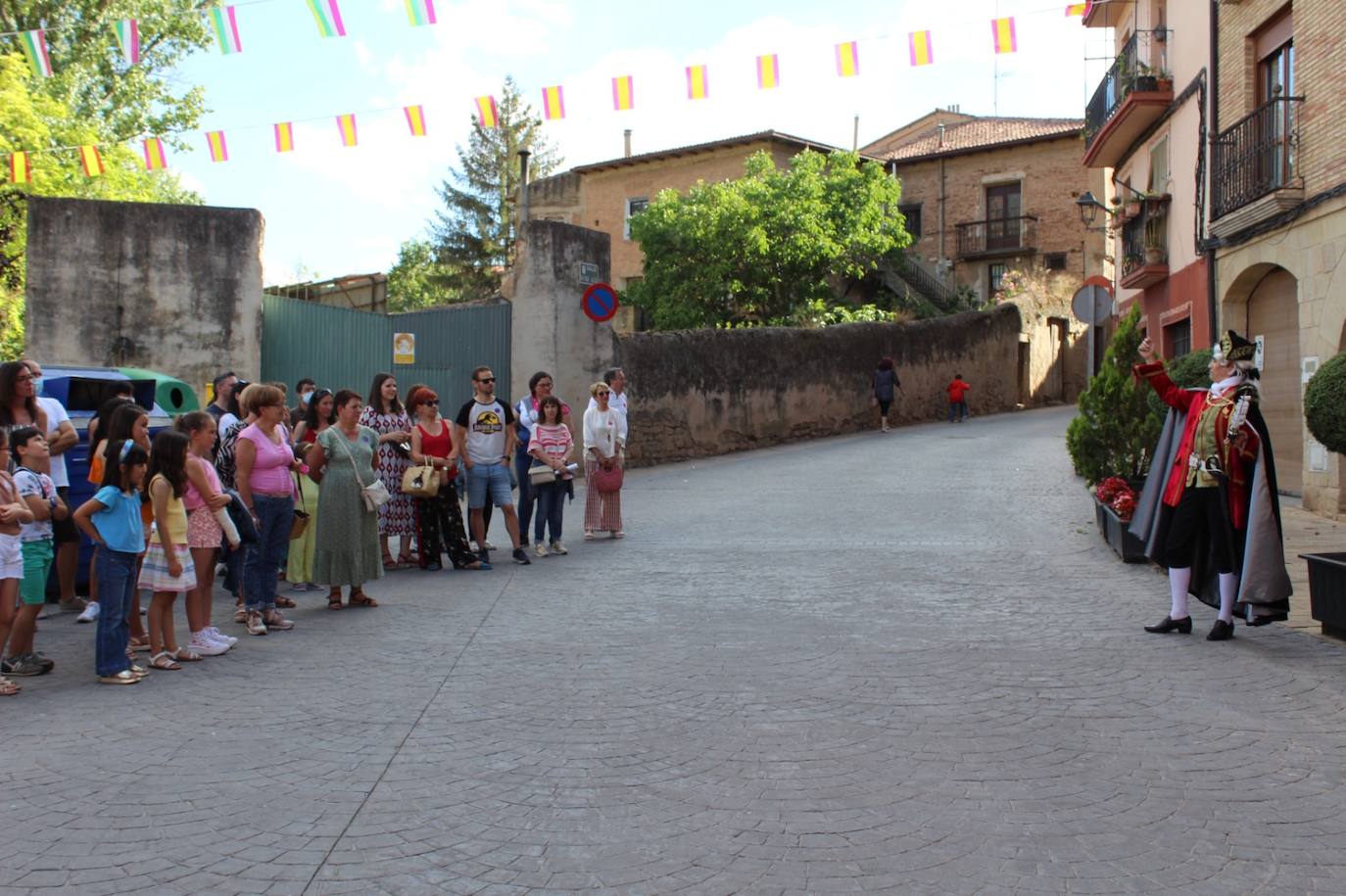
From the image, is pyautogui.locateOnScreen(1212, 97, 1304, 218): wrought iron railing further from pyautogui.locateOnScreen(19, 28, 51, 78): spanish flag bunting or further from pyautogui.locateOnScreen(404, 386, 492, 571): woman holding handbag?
pyautogui.locateOnScreen(19, 28, 51, 78): spanish flag bunting

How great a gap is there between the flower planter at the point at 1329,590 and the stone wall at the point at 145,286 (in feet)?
44.4

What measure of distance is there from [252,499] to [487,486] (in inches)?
119

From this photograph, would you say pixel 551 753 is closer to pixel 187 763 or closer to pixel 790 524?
pixel 187 763

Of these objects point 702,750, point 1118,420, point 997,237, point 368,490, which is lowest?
point 702,750

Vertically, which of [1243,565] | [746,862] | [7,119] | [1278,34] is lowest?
[746,862]

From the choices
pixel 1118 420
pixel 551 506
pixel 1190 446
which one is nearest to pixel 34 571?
pixel 551 506

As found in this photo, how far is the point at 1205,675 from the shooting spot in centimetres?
598

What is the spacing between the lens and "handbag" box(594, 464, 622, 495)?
11758mm

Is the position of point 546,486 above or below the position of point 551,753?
above

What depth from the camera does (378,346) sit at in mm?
17469

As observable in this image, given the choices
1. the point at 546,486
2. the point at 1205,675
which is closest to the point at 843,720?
the point at 1205,675

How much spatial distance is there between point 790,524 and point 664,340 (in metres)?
9.39

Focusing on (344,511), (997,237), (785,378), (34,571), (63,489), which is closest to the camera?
(34,571)

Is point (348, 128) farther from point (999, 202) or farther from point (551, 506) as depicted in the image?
point (999, 202)
